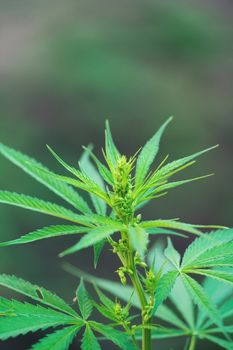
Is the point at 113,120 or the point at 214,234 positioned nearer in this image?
the point at 214,234

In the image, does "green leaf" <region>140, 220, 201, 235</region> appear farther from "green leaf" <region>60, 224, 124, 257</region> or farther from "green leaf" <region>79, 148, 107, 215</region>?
"green leaf" <region>79, 148, 107, 215</region>

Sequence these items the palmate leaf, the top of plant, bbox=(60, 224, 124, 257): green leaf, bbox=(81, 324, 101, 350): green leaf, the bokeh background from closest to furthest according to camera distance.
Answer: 1. bbox=(60, 224, 124, 257): green leaf
2. the top of plant
3. bbox=(81, 324, 101, 350): green leaf
4. the palmate leaf
5. the bokeh background

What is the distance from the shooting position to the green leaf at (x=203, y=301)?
1.13 meters

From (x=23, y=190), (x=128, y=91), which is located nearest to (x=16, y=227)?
(x=23, y=190)

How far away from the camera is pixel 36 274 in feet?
16.5

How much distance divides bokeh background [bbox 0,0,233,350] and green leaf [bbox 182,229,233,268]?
134 inches

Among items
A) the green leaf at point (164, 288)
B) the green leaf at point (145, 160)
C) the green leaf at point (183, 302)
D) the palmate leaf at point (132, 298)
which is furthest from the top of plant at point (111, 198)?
the green leaf at point (183, 302)

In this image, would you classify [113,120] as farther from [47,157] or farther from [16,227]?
[16,227]

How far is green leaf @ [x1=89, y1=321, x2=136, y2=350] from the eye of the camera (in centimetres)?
124

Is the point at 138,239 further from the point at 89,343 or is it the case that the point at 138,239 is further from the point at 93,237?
the point at 89,343

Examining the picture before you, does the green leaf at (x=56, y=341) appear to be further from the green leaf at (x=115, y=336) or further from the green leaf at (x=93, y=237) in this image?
the green leaf at (x=93, y=237)

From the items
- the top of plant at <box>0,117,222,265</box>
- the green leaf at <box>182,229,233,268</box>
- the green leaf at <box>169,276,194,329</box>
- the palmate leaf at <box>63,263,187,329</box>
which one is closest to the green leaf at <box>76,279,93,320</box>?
the top of plant at <box>0,117,222,265</box>

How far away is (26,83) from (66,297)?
12.6 feet

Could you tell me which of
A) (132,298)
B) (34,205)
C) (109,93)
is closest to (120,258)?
(34,205)
